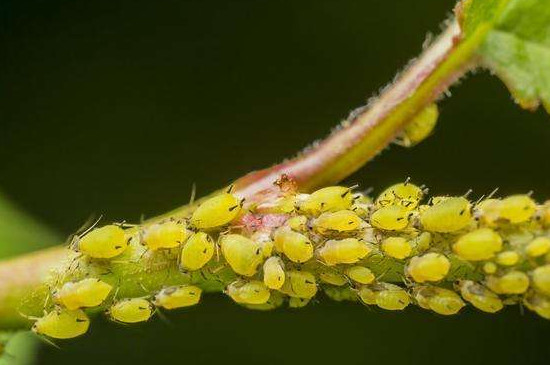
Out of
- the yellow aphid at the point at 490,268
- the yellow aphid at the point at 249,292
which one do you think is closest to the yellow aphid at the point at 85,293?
the yellow aphid at the point at 249,292

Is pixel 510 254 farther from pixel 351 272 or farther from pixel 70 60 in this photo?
pixel 70 60

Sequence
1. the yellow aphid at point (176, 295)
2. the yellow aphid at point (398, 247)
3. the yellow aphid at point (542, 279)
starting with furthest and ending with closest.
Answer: the yellow aphid at point (176, 295), the yellow aphid at point (398, 247), the yellow aphid at point (542, 279)

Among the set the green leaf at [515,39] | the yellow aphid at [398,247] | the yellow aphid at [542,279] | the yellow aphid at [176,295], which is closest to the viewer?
the yellow aphid at [542,279]

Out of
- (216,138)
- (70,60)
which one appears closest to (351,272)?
(216,138)

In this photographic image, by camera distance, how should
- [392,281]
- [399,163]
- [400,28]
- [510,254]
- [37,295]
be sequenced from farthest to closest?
[400,28] → [399,163] → [37,295] → [392,281] → [510,254]

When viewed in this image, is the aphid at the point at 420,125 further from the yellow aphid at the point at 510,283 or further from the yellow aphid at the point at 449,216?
the yellow aphid at the point at 510,283

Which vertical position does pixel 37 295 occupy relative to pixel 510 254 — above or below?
above
